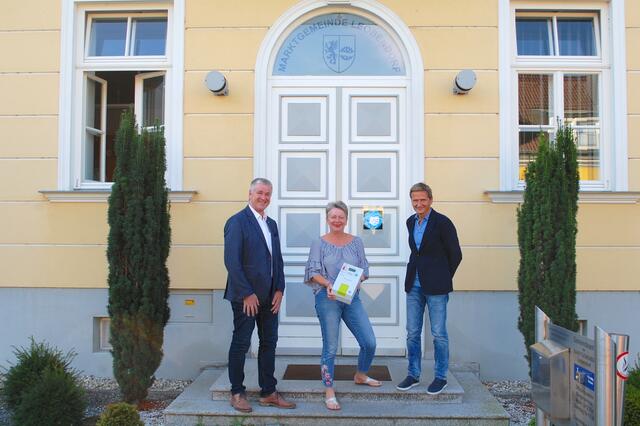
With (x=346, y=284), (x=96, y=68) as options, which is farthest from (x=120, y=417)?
(x=96, y=68)

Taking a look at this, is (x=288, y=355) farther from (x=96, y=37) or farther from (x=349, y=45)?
(x=96, y=37)

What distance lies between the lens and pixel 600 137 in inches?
225

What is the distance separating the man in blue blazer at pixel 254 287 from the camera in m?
3.99

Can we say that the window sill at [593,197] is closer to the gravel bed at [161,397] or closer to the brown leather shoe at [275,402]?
the gravel bed at [161,397]

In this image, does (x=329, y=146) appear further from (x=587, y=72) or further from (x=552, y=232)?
(x=587, y=72)

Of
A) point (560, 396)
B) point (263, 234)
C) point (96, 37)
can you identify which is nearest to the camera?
point (560, 396)

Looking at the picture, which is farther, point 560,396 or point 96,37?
point 96,37

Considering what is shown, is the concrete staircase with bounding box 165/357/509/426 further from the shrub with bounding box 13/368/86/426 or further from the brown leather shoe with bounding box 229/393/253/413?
the shrub with bounding box 13/368/86/426

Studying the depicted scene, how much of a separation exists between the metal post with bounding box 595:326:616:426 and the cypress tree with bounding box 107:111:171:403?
3325 mm

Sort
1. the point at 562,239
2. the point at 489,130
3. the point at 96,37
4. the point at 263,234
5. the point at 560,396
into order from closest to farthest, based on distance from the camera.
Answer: the point at 560,396 → the point at 263,234 → the point at 562,239 → the point at 489,130 → the point at 96,37

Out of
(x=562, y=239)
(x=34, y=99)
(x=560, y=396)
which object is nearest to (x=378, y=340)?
(x=562, y=239)

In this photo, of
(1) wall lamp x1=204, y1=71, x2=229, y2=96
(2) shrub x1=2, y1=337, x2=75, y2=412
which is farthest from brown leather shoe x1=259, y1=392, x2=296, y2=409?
(1) wall lamp x1=204, y1=71, x2=229, y2=96

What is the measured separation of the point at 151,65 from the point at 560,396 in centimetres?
484

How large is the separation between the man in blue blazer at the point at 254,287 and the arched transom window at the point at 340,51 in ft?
6.71
